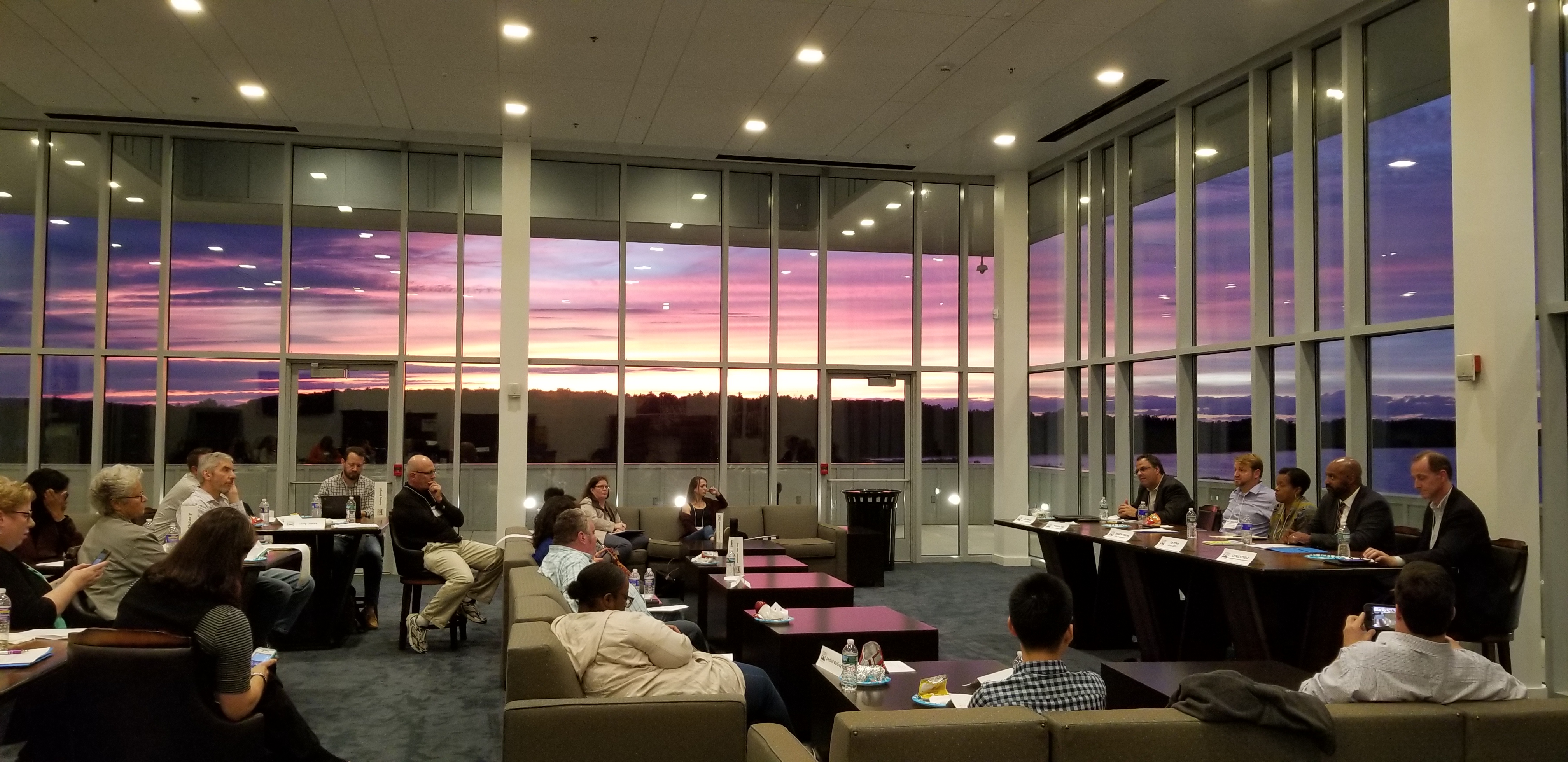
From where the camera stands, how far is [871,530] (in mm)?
10883

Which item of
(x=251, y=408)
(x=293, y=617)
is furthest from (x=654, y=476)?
(x=293, y=617)

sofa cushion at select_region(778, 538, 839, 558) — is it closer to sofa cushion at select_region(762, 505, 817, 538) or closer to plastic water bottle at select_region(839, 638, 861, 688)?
sofa cushion at select_region(762, 505, 817, 538)

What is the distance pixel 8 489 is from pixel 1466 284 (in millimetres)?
7288

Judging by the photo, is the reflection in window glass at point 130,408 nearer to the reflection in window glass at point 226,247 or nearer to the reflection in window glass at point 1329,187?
the reflection in window glass at point 226,247

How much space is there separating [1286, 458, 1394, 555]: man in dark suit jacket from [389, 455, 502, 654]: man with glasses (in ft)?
17.2

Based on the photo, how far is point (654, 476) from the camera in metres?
11.5

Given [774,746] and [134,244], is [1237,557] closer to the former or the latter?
[774,746]

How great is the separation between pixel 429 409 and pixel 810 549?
417cm

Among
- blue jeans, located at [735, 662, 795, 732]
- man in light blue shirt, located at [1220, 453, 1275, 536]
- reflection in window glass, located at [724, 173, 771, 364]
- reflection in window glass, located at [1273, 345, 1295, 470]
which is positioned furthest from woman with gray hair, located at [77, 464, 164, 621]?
reflection in window glass, located at [1273, 345, 1295, 470]

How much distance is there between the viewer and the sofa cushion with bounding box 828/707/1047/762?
2.52 meters

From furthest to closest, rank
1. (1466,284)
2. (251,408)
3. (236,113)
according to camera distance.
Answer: (251,408)
(236,113)
(1466,284)

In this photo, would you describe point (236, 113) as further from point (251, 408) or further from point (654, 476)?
point (654, 476)

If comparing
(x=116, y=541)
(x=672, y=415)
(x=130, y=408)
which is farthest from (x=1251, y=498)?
(x=130, y=408)

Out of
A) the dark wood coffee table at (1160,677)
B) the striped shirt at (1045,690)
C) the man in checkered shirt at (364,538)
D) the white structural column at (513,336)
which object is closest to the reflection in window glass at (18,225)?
the man in checkered shirt at (364,538)
